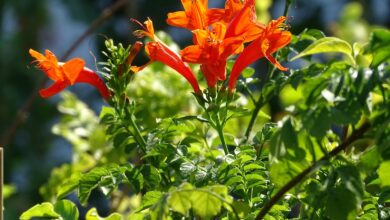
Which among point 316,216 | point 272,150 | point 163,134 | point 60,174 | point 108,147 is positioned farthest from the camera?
point 108,147

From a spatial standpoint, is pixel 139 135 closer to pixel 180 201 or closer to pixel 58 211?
pixel 58 211

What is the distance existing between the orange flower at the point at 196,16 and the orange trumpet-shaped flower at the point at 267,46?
0.07 m

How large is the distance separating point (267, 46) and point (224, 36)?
68 millimetres

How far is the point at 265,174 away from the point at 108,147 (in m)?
1.15

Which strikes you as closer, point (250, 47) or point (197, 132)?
point (250, 47)

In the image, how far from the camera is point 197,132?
4.79ft

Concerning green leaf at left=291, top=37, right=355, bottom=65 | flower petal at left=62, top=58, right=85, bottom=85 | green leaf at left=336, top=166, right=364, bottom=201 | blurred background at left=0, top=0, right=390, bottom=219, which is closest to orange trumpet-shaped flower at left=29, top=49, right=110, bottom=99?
flower petal at left=62, top=58, right=85, bottom=85

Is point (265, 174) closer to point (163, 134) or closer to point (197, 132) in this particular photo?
point (163, 134)

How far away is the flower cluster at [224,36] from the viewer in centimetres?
122

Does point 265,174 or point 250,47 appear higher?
point 250,47

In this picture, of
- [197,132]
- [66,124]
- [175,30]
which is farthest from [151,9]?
[197,132]

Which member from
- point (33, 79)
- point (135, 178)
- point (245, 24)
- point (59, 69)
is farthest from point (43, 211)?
point (33, 79)

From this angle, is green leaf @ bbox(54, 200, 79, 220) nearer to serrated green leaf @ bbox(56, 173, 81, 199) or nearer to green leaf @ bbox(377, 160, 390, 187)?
serrated green leaf @ bbox(56, 173, 81, 199)

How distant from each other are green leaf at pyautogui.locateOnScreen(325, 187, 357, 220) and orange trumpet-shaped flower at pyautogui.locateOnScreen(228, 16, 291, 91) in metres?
0.26
